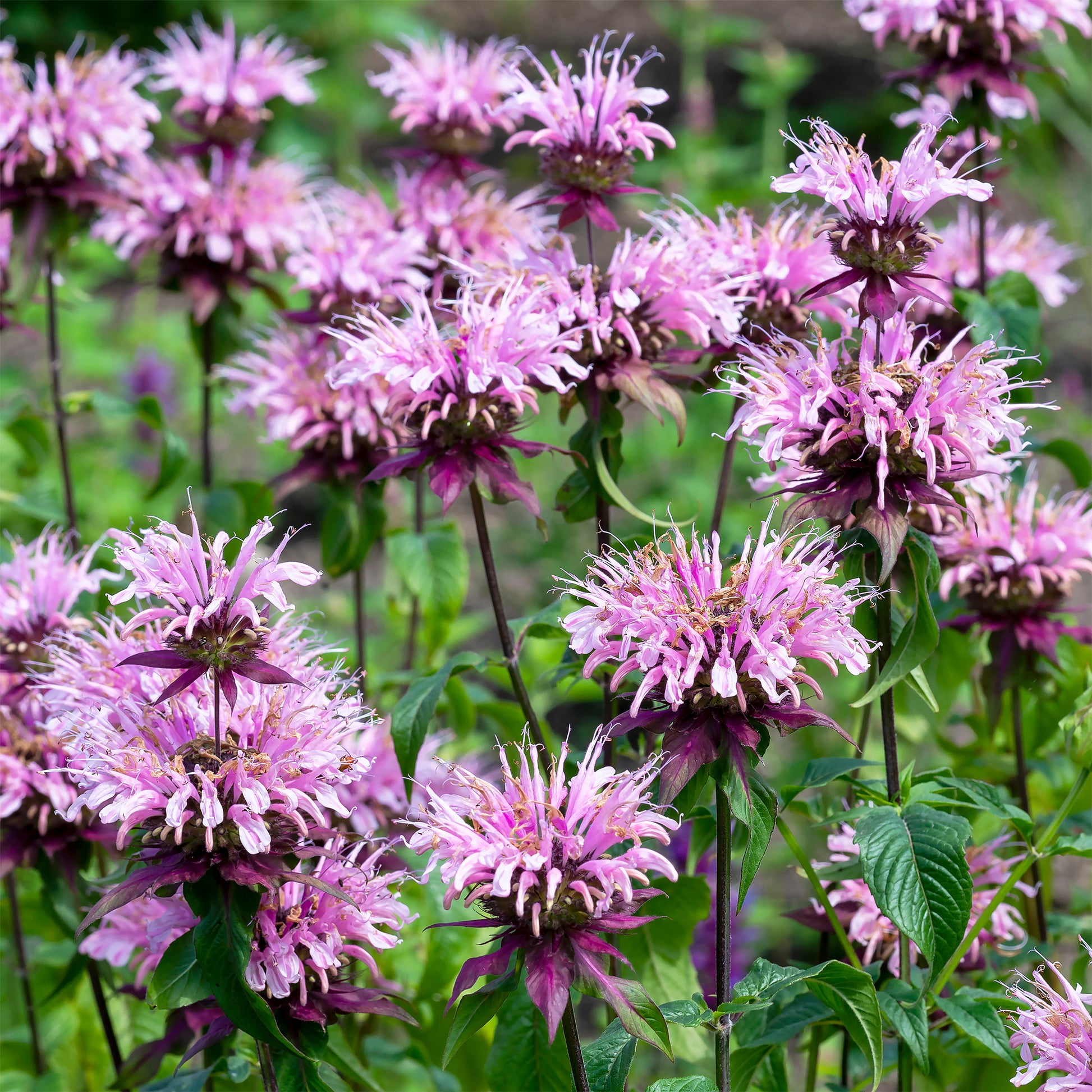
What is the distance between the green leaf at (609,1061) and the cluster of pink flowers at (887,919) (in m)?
0.42

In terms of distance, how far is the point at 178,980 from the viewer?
138 centimetres

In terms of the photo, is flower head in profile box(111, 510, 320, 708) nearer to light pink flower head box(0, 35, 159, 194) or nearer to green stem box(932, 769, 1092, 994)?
green stem box(932, 769, 1092, 994)

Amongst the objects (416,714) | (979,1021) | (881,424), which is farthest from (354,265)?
(979,1021)

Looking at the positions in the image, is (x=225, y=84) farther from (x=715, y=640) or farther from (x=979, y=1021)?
(x=979, y=1021)

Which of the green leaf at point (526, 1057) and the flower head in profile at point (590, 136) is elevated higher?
the flower head in profile at point (590, 136)

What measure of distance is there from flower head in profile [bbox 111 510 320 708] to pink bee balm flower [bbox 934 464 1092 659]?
1075 mm

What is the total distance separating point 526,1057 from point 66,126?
5.78 ft

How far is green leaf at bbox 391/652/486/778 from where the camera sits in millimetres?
1675

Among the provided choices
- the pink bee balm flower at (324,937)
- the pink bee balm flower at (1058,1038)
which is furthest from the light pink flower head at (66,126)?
the pink bee balm flower at (1058,1038)

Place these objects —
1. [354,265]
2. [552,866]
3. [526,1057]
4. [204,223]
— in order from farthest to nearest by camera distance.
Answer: [204,223], [354,265], [526,1057], [552,866]

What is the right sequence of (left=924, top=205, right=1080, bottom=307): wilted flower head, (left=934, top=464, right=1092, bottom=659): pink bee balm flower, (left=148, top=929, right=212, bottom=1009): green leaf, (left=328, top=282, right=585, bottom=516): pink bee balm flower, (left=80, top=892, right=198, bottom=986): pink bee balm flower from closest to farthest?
1. (left=148, top=929, right=212, bottom=1009): green leaf
2. (left=328, top=282, right=585, bottom=516): pink bee balm flower
3. (left=80, top=892, right=198, bottom=986): pink bee balm flower
4. (left=934, top=464, right=1092, bottom=659): pink bee balm flower
5. (left=924, top=205, right=1080, bottom=307): wilted flower head

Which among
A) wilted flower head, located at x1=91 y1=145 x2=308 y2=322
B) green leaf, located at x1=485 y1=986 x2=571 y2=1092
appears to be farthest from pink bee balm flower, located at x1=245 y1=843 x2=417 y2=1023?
wilted flower head, located at x1=91 y1=145 x2=308 y2=322

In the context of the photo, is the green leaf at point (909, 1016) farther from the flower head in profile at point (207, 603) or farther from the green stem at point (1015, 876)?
the flower head in profile at point (207, 603)

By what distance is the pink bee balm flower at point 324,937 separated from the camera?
140 cm
